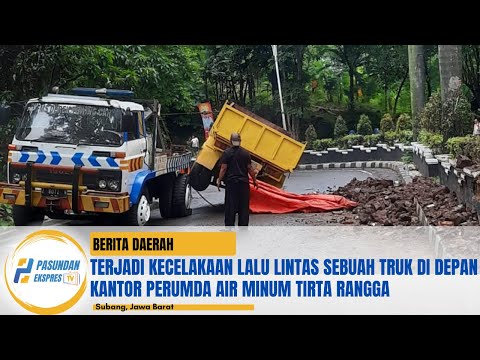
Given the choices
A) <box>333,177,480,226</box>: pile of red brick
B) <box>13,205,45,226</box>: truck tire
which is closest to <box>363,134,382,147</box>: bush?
<box>333,177,480,226</box>: pile of red brick

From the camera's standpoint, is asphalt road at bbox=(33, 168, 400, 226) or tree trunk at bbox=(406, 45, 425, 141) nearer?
asphalt road at bbox=(33, 168, 400, 226)

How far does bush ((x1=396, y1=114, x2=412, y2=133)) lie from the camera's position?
12161 millimetres

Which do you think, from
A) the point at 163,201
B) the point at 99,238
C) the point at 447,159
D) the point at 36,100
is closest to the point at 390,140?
the point at 447,159

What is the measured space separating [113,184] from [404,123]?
23.7 feet

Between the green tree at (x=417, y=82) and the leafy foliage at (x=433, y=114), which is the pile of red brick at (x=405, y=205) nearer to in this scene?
the leafy foliage at (x=433, y=114)

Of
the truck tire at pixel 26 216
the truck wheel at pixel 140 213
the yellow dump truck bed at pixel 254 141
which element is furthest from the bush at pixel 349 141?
the truck tire at pixel 26 216

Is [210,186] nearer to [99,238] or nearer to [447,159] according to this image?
[447,159]

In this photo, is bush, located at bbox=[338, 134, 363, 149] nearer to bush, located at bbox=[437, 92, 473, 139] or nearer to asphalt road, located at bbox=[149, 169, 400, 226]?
asphalt road, located at bbox=[149, 169, 400, 226]

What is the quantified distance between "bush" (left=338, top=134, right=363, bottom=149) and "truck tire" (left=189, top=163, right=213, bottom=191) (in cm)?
324

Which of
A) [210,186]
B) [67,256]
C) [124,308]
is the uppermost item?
[210,186]

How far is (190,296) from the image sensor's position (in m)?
4.90

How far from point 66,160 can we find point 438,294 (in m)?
3.70

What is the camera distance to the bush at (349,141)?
11.2 metres

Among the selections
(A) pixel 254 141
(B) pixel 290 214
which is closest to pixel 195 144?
(A) pixel 254 141
